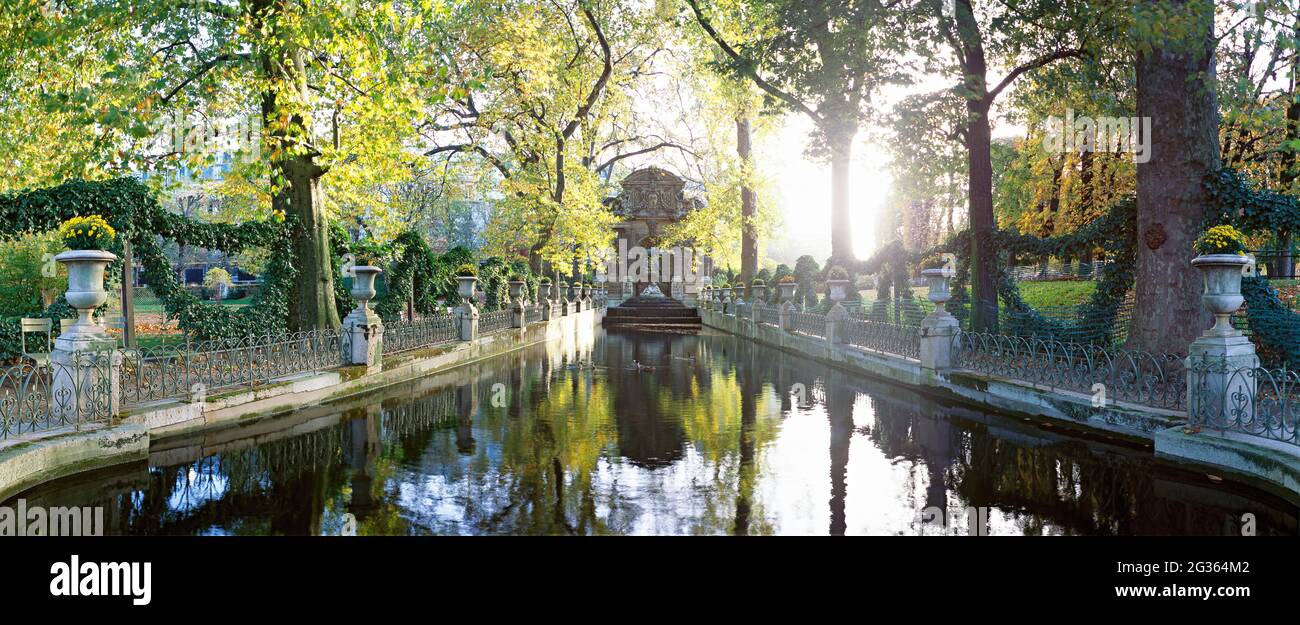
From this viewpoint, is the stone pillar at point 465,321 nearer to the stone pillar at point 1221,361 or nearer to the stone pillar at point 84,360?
the stone pillar at point 84,360

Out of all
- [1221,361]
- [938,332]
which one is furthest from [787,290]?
[1221,361]

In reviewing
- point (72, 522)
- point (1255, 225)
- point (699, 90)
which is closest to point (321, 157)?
point (72, 522)

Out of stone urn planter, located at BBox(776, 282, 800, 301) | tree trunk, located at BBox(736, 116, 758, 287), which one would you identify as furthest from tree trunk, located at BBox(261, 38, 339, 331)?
tree trunk, located at BBox(736, 116, 758, 287)

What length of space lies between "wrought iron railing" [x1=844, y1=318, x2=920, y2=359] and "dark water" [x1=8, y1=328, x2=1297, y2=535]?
330 cm

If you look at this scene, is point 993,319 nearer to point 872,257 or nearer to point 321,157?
point 872,257

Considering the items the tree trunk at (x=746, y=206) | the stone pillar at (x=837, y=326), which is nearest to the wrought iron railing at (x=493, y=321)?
the stone pillar at (x=837, y=326)

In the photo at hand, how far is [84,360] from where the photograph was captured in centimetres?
795

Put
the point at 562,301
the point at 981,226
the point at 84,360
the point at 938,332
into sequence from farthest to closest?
the point at 562,301, the point at 981,226, the point at 938,332, the point at 84,360

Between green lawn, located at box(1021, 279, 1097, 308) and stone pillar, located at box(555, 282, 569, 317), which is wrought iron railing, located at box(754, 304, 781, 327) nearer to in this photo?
green lawn, located at box(1021, 279, 1097, 308)

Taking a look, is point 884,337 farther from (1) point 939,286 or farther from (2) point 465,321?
(2) point 465,321

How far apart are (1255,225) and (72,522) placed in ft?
47.0

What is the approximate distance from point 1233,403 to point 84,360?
39.0ft

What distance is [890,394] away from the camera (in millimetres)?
12750
